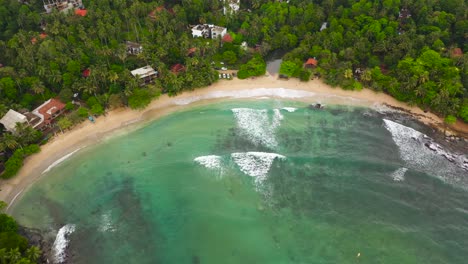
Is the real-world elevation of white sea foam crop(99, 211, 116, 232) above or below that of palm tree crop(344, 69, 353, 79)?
below

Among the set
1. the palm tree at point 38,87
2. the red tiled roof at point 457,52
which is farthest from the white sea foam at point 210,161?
the red tiled roof at point 457,52

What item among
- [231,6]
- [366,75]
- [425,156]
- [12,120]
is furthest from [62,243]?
[231,6]

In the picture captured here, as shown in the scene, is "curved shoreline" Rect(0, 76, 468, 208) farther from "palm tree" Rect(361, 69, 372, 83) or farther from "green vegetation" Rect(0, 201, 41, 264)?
"green vegetation" Rect(0, 201, 41, 264)

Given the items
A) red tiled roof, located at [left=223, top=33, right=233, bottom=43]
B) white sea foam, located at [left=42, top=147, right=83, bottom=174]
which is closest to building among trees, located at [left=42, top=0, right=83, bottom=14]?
red tiled roof, located at [left=223, top=33, right=233, bottom=43]

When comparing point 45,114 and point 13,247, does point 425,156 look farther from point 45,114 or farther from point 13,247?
point 45,114

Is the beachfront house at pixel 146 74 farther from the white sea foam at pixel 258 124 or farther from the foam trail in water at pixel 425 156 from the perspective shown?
the foam trail in water at pixel 425 156

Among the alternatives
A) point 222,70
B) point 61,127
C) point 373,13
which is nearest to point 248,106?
point 222,70

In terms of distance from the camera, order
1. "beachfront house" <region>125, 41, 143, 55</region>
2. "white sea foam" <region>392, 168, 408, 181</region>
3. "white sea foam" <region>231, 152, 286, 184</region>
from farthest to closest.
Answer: "beachfront house" <region>125, 41, 143, 55</region>
"white sea foam" <region>231, 152, 286, 184</region>
"white sea foam" <region>392, 168, 408, 181</region>
